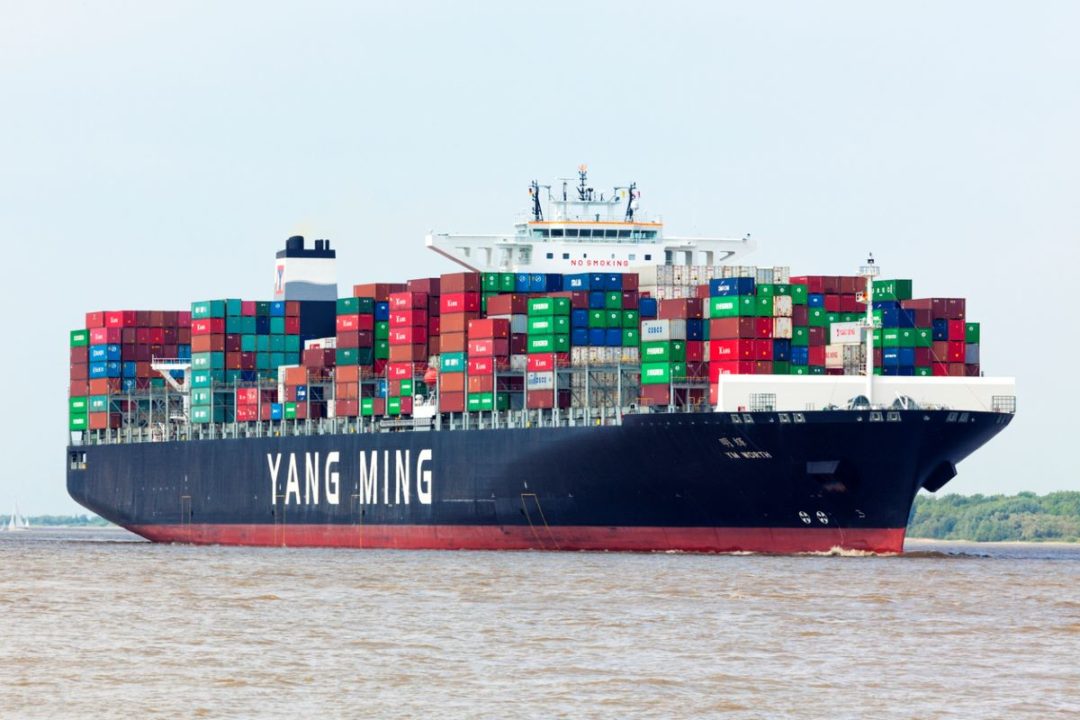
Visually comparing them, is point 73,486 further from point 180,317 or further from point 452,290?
point 452,290

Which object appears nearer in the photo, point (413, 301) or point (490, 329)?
point (490, 329)

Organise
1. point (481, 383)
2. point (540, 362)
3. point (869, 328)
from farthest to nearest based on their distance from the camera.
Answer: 1. point (481, 383)
2. point (540, 362)
3. point (869, 328)

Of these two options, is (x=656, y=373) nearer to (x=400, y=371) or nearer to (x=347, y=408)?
(x=400, y=371)

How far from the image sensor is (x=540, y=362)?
2650 inches

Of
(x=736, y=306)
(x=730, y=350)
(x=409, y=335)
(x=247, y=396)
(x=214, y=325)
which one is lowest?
(x=247, y=396)

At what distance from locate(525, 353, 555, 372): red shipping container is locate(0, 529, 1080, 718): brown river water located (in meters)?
11.1

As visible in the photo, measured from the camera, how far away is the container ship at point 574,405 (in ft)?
198

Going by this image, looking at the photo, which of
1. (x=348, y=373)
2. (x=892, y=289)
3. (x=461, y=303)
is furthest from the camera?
(x=348, y=373)

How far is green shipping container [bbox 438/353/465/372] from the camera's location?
70.4m

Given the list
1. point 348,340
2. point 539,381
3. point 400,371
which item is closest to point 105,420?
point 348,340

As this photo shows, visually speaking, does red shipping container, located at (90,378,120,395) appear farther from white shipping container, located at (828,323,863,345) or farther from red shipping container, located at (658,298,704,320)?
white shipping container, located at (828,323,863,345)

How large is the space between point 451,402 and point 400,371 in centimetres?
367

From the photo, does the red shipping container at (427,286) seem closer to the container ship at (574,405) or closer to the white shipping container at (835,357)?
the container ship at (574,405)

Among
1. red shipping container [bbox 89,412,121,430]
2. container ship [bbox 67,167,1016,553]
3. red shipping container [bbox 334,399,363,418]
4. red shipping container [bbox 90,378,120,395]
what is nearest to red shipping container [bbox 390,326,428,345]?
container ship [bbox 67,167,1016,553]
